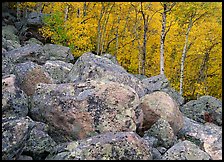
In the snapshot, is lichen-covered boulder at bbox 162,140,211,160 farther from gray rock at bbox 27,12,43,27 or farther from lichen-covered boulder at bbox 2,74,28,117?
gray rock at bbox 27,12,43,27

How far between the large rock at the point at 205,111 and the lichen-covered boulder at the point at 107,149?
10086 mm

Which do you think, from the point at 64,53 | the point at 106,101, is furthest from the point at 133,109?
the point at 64,53

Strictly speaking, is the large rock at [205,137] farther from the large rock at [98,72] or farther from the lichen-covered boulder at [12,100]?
the lichen-covered boulder at [12,100]

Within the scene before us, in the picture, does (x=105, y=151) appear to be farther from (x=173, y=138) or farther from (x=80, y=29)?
(x=80, y=29)

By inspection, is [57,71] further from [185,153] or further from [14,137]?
[185,153]

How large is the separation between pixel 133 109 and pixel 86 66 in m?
3.49

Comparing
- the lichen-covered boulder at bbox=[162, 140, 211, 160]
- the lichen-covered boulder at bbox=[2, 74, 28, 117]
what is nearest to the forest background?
the lichen-covered boulder at bbox=[2, 74, 28, 117]

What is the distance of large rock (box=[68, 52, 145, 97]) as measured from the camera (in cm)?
1251

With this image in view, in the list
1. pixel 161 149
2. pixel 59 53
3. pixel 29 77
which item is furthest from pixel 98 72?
pixel 59 53

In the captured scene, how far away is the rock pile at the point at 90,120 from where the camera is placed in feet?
25.9

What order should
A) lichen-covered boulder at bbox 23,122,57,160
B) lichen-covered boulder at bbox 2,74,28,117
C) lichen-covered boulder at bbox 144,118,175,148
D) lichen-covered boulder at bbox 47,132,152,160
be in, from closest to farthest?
lichen-covered boulder at bbox 47,132,152,160 → lichen-covered boulder at bbox 23,122,57,160 → lichen-covered boulder at bbox 2,74,28,117 → lichen-covered boulder at bbox 144,118,175,148

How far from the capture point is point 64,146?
8.23 m

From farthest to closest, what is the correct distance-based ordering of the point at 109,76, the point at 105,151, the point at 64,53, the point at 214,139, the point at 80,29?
1. the point at 80,29
2. the point at 64,53
3. the point at 109,76
4. the point at 214,139
5. the point at 105,151

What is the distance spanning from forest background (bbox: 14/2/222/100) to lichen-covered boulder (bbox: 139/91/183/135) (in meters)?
14.1
